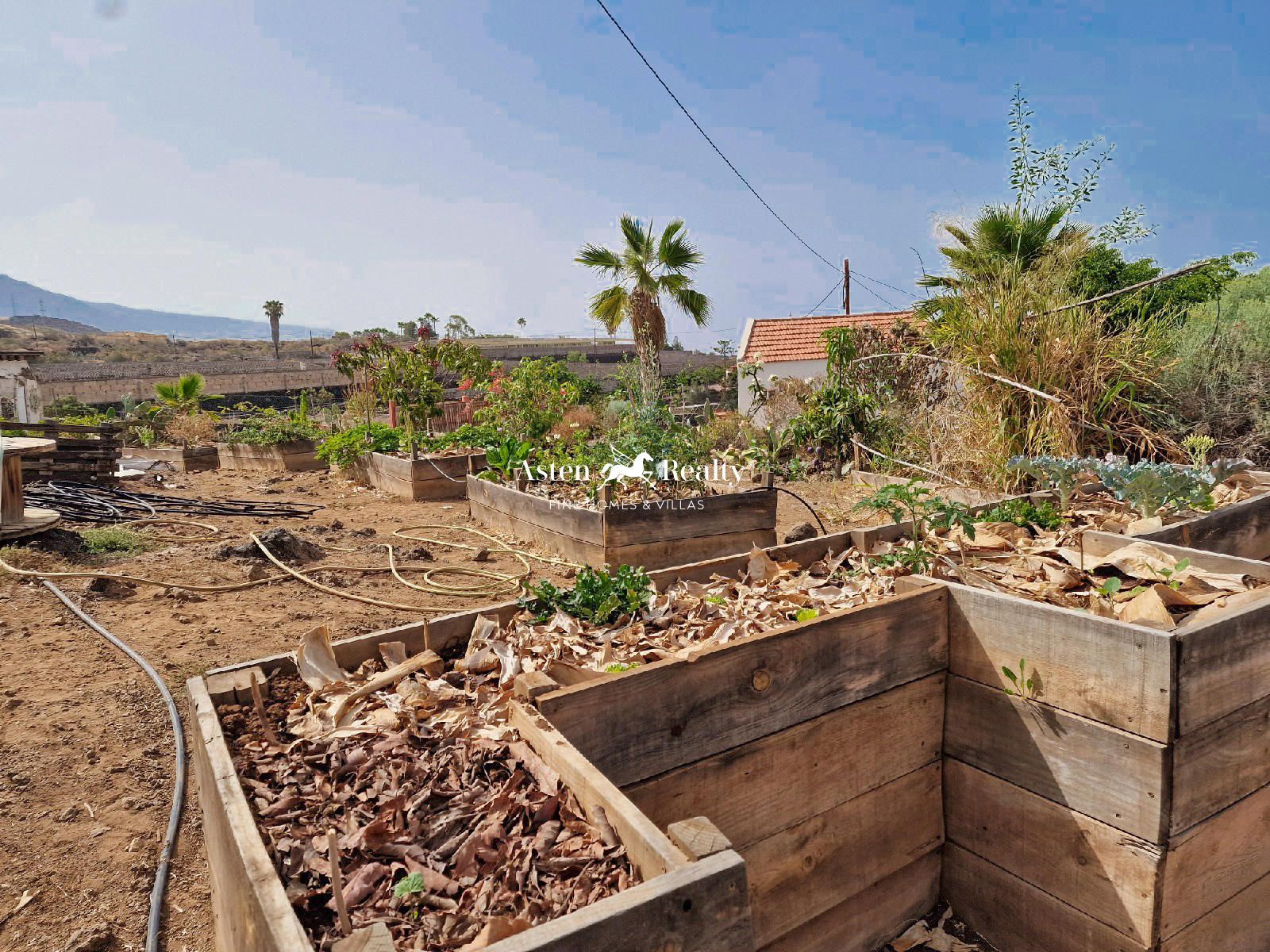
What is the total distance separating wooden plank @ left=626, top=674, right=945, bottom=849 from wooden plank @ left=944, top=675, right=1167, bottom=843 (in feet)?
0.33

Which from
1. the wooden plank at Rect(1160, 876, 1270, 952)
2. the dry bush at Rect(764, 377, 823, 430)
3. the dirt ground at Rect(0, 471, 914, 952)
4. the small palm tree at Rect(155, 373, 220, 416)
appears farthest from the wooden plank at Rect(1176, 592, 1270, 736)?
the small palm tree at Rect(155, 373, 220, 416)

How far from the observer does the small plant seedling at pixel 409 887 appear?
139 cm

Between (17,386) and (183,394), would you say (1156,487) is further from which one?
(17,386)

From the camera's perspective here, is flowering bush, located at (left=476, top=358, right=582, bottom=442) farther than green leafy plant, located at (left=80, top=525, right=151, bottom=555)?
Yes

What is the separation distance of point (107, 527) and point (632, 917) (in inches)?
318

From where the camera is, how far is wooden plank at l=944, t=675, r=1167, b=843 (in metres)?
2.07

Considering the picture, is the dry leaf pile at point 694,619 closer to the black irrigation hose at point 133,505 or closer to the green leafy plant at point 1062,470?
the green leafy plant at point 1062,470

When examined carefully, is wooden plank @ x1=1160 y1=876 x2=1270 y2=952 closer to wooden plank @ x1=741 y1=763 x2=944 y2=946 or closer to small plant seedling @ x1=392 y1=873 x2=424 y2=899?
wooden plank @ x1=741 y1=763 x2=944 y2=946

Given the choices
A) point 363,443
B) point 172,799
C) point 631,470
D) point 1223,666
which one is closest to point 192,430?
point 363,443

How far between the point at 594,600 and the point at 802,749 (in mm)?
857

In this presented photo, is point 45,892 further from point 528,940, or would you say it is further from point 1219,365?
point 1219,365

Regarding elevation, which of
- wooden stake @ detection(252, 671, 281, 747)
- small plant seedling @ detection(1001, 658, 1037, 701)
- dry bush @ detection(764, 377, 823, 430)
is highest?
dry bush @ detection(764, 377, 823, 430)

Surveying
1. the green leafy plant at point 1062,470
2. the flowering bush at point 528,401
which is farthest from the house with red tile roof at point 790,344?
the green leafy plant at point 1062,470

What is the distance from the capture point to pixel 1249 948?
2.41 m
